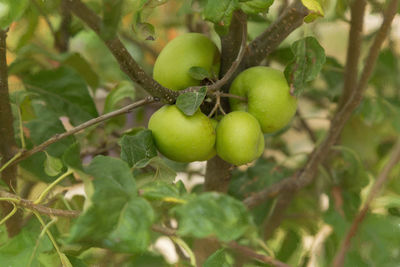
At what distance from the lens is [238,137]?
1.29 feet

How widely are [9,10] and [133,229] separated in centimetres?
16

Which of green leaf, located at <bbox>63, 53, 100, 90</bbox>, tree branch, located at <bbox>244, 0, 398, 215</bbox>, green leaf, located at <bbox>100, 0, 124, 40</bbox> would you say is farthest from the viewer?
green leaf, located at <bbox>63, 53, 100, 90</bbox>

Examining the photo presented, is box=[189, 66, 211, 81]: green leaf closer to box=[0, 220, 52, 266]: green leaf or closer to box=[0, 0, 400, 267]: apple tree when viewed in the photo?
box=[0, 0, 400, 267]: apple tree

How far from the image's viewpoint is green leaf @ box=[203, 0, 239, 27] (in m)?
→ 0.36

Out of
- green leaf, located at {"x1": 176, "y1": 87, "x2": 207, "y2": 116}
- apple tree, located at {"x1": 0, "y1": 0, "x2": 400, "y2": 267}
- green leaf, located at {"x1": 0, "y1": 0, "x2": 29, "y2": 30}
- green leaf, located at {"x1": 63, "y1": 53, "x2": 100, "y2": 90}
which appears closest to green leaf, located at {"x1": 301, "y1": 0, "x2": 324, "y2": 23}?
apple tree, located at {"x1": 0, "y1": 0, "x2": 400, "y2": 267}

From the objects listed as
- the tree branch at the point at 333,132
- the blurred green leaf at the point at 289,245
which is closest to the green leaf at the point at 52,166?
the tree branch at the point at 333,132

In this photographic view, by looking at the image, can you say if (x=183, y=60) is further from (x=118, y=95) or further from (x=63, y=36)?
(x=63, y=36)

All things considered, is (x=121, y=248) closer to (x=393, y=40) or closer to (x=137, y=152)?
(x=137, y=152)

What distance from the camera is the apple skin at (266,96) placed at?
1.40 feet

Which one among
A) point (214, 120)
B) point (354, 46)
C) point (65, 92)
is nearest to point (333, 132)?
point (354, 46)

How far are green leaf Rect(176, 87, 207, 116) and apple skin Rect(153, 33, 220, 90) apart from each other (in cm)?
6

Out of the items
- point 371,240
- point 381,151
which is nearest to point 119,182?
point 371,240

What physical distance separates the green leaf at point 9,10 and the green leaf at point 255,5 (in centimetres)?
16

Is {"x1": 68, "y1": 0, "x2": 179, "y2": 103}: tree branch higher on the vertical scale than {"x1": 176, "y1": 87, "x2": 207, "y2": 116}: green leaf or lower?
higher
